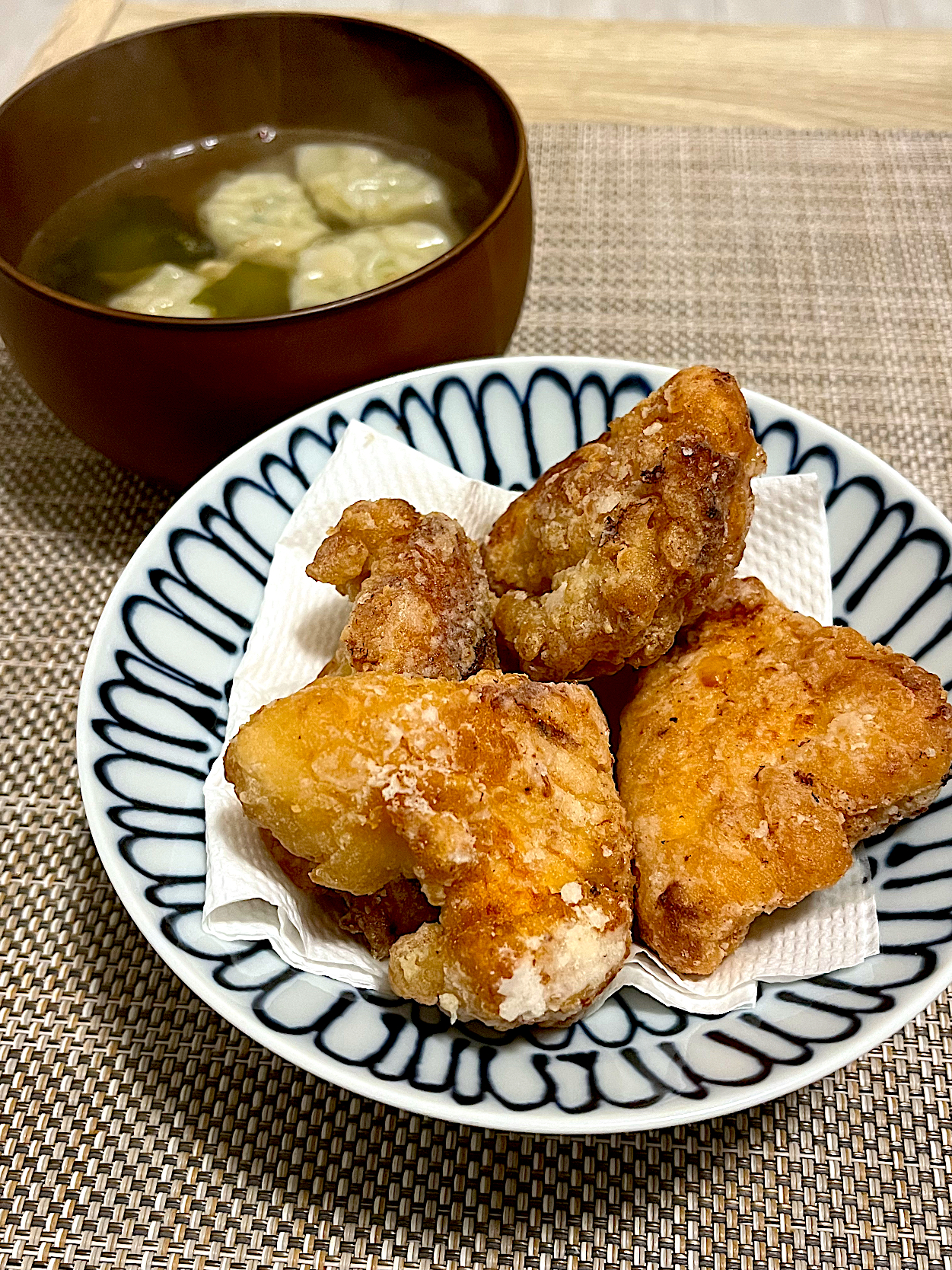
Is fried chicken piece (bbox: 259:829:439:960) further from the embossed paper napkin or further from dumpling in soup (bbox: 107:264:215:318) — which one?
dumpling in soup (bbox: 107:264:215:318)

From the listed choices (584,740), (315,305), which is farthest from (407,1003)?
(315,305)

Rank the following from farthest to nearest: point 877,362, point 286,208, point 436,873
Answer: point 877,362
point 286,208
point 436,873

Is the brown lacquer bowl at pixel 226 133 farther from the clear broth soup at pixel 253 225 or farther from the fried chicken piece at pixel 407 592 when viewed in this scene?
the fried chicken piece at pixel 407 592

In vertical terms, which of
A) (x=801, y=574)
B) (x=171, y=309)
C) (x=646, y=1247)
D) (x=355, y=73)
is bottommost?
(x=646, y=1247)

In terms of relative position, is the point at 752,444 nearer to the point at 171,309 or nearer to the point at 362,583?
the point at 362,583

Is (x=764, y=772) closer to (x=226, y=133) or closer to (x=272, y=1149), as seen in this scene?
(x=272, y=1149)

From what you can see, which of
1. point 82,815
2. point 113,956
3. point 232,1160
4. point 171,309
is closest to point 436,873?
point 232,1160

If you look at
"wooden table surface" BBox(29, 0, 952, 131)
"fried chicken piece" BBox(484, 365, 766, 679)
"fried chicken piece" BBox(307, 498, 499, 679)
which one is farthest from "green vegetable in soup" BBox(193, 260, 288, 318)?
"wooden table surface" BBox(29, 0, 952, 131)
